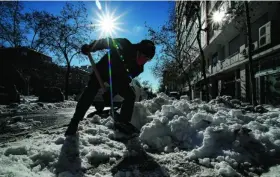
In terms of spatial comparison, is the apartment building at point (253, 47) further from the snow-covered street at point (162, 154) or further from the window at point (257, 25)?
the snow-covered street at point (162, 154)

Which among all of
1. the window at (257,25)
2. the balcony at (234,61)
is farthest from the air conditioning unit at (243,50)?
the window at (257,25)

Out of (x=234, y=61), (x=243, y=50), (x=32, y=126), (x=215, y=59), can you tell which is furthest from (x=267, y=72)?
(x=32, y=126)

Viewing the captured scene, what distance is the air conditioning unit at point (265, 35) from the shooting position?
13039mm

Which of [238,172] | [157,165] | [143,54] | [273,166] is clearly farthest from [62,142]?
[273,166]

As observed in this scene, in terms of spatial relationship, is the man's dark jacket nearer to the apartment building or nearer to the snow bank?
the snow bank

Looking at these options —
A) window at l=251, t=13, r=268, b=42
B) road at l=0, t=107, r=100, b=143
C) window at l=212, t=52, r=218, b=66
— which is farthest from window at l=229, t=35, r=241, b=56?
road at l=0, t=107, r=100, b=143

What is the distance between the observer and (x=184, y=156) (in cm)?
219

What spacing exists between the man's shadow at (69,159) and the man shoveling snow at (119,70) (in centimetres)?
62

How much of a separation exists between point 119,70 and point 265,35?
1384cm

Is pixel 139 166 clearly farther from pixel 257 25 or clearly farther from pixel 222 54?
pixel 222 54

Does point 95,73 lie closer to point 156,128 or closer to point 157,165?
point 156,128

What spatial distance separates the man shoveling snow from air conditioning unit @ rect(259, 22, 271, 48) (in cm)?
1289

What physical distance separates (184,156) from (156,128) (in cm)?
65

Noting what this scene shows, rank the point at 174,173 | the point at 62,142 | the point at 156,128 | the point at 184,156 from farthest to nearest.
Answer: the point at 156,128 → the point at 62,142 → the point at 184,156 → the point at 174,173
